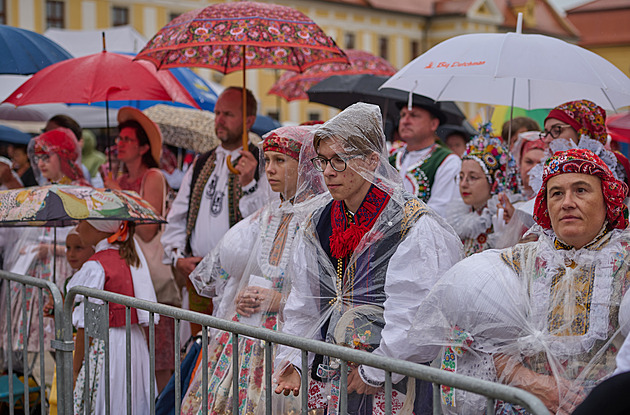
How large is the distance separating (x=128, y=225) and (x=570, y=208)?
2713mm

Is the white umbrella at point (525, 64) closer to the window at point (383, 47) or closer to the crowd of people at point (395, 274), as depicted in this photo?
the crowd of people at point (395, 274)

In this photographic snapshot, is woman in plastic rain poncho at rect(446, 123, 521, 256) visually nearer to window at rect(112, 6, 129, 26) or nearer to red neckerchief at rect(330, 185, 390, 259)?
red neckerchief at rect(330, 185, 390, 259)

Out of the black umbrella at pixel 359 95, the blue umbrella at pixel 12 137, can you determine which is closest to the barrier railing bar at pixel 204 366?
the black umbrella at pixel 359 95

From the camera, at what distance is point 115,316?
4.49 m

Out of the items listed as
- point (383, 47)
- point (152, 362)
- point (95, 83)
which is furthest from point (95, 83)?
point (383, 47)

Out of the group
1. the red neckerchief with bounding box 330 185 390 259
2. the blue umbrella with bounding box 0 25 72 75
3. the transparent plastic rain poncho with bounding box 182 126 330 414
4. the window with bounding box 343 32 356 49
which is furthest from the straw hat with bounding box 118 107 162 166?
the window with bounding box 343 32 356 49

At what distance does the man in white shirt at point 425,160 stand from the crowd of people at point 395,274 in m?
0.20

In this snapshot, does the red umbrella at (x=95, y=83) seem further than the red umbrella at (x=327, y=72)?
No

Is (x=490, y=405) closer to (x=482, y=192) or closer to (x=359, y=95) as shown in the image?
(x=482, y=192)

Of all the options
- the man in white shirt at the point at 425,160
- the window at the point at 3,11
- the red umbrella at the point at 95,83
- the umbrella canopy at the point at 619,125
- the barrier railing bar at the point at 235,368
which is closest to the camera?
the barrier railing bar at the point at 235,368

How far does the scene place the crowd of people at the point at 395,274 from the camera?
9.37 feet

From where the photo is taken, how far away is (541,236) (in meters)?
3.11

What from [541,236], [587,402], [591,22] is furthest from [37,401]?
[591,22]

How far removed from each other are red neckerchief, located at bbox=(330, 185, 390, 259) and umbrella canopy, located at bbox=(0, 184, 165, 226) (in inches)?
59.1
